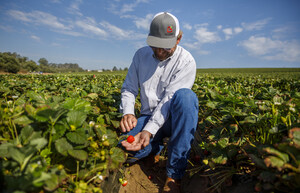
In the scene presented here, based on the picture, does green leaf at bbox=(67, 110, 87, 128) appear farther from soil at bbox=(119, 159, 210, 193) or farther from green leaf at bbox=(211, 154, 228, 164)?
green leaf at bbox=(211, 154, 228, 164)

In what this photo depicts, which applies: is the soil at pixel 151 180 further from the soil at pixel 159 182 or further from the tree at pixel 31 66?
the tree at pixel 31 66

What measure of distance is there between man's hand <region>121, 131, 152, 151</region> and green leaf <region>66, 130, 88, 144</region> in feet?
1.57

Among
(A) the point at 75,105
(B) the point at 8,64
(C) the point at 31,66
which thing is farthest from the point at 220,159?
(C) the point at 31,66

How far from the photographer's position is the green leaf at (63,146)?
3.52 ft

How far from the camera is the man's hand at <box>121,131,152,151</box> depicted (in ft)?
5.14

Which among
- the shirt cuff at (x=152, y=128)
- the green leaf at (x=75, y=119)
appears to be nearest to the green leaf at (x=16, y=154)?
the green leaf at (x=75, y=119)

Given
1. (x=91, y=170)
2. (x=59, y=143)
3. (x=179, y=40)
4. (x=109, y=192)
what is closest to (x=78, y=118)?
(x=59, y=143)

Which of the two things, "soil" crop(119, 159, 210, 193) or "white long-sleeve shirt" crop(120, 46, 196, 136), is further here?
"white long-sleeve shirt" crop(120, 46, 196, 136)

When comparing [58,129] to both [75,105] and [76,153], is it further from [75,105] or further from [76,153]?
[75,105]

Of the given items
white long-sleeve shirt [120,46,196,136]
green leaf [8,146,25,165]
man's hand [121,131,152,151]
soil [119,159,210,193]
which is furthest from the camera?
white long-sleeve shirt [120,46,196,136]

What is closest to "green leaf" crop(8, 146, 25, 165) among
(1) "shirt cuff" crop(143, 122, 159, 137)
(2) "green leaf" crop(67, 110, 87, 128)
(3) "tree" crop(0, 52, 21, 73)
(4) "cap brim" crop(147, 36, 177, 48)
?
(2) "green leaf" crop(67, 110, 87, 128)

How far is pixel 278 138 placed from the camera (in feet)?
4.55

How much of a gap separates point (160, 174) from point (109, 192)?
82 cm

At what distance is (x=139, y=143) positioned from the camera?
1653mm
